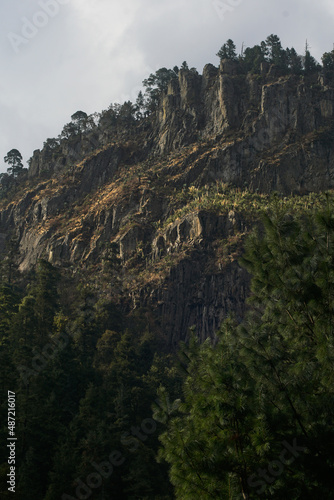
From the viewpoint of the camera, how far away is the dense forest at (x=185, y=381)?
37.4ft

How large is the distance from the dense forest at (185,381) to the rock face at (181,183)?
4.94ft

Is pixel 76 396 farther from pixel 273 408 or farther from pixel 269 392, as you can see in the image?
pixel 273 408

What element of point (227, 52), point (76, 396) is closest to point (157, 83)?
point (227, 52)

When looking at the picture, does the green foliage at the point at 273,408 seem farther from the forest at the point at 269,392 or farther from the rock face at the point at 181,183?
the rock face at the point at 181,183

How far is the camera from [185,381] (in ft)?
59.0

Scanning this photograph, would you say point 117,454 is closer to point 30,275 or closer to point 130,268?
point 130,268

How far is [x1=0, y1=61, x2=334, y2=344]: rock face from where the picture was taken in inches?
2290

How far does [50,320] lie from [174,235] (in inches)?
873

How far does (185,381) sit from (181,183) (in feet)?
189

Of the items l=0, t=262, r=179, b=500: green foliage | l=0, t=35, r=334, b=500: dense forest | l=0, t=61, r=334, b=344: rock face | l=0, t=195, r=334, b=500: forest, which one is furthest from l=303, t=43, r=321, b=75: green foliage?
l=0, t=195, r=334, b=500: forest

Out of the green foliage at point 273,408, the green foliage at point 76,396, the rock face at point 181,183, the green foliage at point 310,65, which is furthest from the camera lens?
the green foliage at point 310,65

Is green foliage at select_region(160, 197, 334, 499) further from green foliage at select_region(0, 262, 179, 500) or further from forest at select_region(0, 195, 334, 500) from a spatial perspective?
green foliage at select_region(0, 262, 179, 500)

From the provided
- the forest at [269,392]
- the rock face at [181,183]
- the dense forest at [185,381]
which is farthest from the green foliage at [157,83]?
the forest at [269,392]

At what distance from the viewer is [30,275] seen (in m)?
66.5
